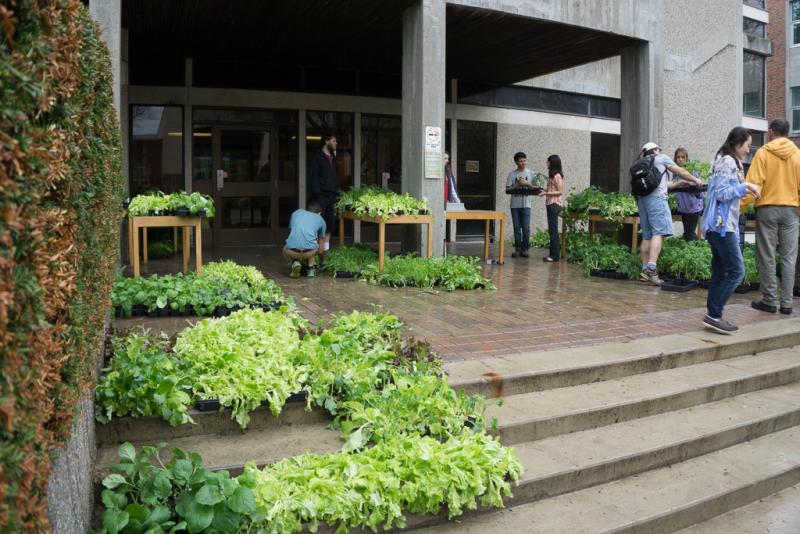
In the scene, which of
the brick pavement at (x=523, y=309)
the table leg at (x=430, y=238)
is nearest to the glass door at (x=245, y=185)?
the brick pavement at (x=523, y=309)

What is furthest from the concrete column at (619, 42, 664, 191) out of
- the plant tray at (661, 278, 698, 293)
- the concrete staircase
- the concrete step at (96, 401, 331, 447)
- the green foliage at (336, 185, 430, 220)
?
the concrete step at (96, 401, 331, 447)

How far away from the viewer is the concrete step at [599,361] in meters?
4.61

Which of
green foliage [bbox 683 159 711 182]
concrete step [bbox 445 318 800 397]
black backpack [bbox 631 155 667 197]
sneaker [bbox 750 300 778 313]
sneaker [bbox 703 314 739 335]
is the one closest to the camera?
concrete step [bbox 445 318 800 397]

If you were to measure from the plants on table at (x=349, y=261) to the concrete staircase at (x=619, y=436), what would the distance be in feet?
14.7

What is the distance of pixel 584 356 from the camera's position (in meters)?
5.23

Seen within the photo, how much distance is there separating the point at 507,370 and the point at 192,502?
245 centimetres

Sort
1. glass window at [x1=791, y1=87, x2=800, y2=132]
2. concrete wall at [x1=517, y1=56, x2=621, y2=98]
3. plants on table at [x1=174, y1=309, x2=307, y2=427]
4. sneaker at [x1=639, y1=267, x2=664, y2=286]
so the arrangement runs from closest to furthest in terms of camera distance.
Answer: plants on table at [x1=174, y1=309, x2=307, y2=427], sneaker at [x1=639, y1=267, x2=664, y2=286], concrete wall at [x1=517, y1=56, x2=621, y2=98], glass window at [x1=791, y1=87, x2=800, y2=132]

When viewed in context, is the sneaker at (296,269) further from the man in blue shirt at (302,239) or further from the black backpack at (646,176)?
the black backpack at (646,176)

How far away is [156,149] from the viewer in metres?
13.3

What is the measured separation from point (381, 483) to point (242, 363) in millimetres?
1138

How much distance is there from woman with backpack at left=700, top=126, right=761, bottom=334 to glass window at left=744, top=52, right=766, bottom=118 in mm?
20099

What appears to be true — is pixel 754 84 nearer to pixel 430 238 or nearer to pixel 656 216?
pixel 656 216

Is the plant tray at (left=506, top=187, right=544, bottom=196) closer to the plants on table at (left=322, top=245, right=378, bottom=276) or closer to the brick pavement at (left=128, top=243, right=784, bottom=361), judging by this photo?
the brick pavement at (left=128, top=243, right=784, bottom=361)

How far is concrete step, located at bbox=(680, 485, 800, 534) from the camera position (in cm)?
388
